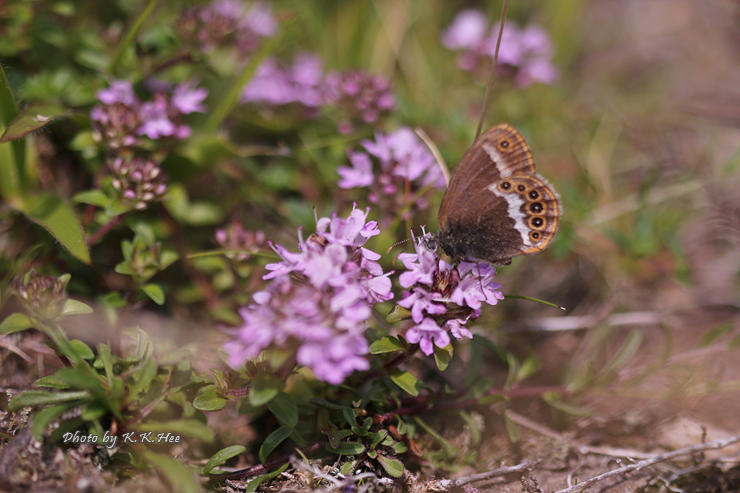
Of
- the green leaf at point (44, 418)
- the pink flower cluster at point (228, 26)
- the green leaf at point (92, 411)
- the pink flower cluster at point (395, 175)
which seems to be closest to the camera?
the green leaf at point (44, 418)

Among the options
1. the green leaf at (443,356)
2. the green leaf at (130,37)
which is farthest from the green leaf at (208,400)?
the green leaf at (130,37)

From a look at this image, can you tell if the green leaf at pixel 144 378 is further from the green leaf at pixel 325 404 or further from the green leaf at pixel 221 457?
Answer: the green leaf at pixel 325 404

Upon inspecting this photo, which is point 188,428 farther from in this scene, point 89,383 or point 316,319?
point 316,319

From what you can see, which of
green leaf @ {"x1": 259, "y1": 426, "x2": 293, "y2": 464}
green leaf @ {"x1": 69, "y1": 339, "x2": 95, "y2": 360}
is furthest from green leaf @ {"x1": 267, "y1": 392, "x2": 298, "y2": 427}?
green leaf @ {"x1": 69, "y1": 339, "x2": 95, "y2": 360}

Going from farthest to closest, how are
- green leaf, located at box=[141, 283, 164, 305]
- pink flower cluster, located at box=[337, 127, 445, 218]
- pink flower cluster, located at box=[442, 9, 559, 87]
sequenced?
pink flower cluster, located at box=[442, 9, 559, 87] < pink flower cluster, located at box=[337, 127, 445, 218] < green leaf, located at box=[141, 283, 164, 305]

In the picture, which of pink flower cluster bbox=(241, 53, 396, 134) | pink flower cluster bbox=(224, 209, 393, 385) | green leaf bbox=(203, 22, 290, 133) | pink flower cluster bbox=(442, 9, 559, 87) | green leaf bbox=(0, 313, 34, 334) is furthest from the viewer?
pink flower cluster bbox=(442, 9, 559, 87)

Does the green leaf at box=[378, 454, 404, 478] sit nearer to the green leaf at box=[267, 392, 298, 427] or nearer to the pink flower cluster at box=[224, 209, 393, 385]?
the green leaf at box=[267, 392, 298, 427]
